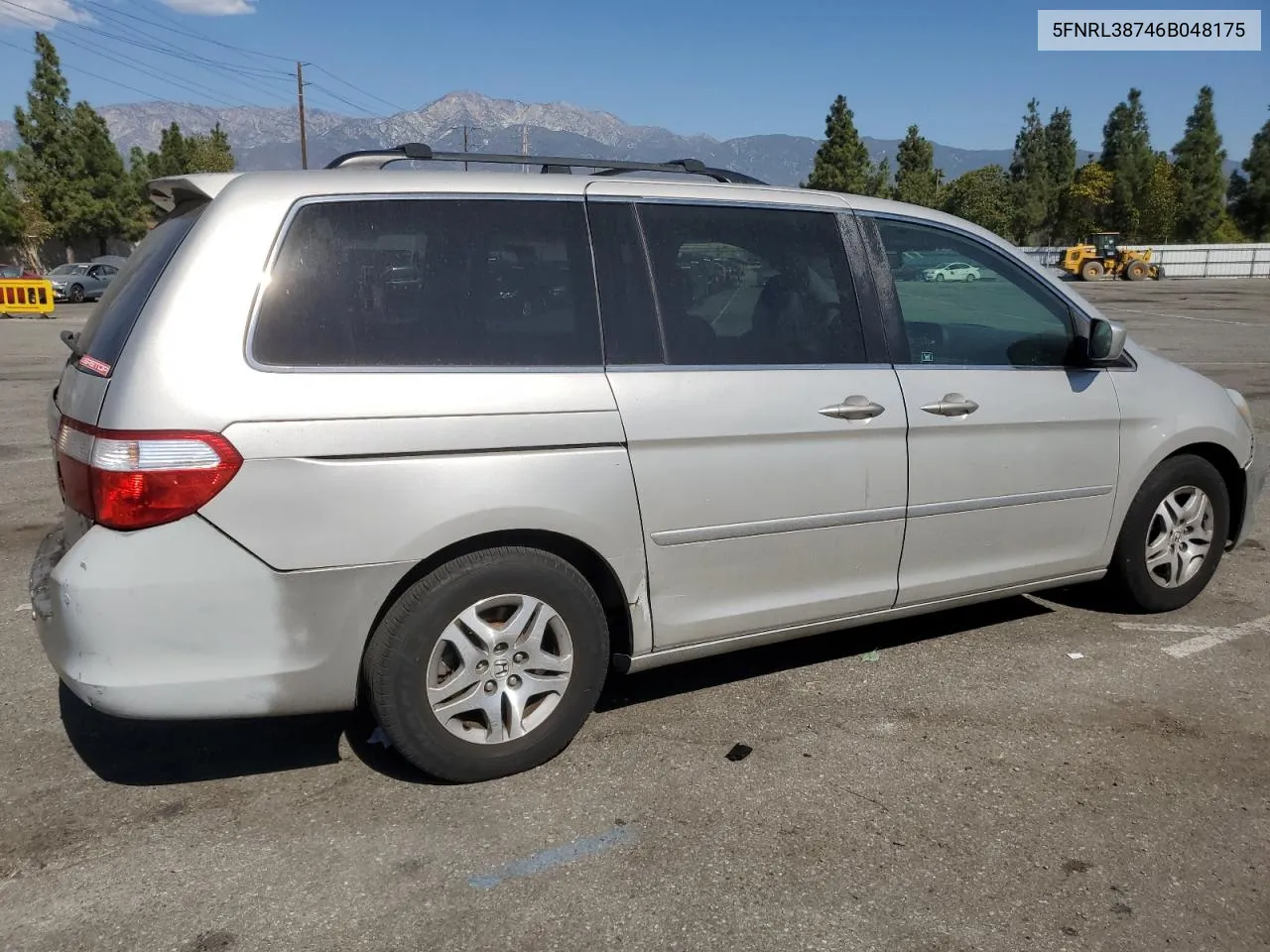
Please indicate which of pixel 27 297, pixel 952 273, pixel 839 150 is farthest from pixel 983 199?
pixel 952 273

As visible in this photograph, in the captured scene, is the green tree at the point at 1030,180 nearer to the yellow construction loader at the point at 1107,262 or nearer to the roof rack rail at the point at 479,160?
the yellow construction loader at the point at 1107,262

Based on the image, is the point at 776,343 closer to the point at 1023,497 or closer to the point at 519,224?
the point at 519,224

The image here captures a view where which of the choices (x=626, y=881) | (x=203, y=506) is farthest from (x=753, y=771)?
(x=203, y=506)

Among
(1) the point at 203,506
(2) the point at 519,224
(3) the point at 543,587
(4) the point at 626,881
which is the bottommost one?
(4) the point at 626,881

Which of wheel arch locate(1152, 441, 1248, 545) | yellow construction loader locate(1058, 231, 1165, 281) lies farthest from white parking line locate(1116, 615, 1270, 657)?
yellow construction loader locate(1058, 231, 1165, 281)

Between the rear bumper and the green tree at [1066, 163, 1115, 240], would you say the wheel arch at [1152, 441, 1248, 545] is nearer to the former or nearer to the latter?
the rear bumper

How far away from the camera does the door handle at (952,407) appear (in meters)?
3.88

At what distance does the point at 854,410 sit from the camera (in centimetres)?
371

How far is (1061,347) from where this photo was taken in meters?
4.31

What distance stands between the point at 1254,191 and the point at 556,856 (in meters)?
80.0

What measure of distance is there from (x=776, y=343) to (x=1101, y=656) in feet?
6.68

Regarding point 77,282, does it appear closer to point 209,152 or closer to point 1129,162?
point 209,152

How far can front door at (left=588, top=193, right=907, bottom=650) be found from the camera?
341cm

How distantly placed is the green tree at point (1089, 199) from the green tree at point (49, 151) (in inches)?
2315
